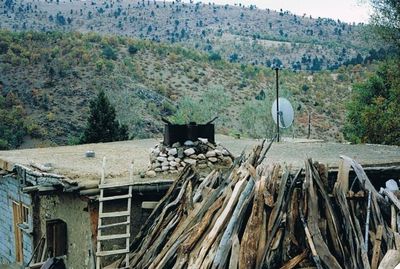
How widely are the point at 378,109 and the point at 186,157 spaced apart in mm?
14547

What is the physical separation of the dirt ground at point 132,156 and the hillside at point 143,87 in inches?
597

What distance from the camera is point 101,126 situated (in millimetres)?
23234

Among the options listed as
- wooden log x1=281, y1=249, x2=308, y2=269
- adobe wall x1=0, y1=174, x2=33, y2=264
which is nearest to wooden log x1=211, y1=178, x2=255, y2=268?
wooden log x1=281, y1=249, x2=308, y2=269

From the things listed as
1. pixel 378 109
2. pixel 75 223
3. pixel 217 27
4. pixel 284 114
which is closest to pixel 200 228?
pixel 75 223

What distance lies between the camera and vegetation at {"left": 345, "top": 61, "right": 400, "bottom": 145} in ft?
73.3

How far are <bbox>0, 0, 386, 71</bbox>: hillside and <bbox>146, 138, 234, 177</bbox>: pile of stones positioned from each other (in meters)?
44.1

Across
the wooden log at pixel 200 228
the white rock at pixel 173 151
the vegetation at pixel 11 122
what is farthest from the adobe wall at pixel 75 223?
the vegetation at pixel 11 122

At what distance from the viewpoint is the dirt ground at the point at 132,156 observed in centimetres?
1259

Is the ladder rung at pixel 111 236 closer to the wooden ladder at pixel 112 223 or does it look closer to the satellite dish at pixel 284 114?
the wooden ladder at pixel 112 223

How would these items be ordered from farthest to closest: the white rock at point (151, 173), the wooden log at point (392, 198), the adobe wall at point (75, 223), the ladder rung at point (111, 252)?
the white rock at point (151, 173) → the adobe wall at point (75, 223) → the ladder rung at point (111, 252) → the wooden log at point (392, 198)

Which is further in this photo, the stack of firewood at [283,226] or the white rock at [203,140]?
the white rock at [203,140]

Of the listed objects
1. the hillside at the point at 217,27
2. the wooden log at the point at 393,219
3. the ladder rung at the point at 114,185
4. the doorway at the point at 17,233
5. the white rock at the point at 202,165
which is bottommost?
the doorway at the point at 17,233

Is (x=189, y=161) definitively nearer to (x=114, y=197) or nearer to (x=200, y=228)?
(x=114, y=197)

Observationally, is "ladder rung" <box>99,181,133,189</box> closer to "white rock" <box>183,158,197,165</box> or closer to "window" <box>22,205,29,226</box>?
"white rock" <box>183,158,197,165</box>
